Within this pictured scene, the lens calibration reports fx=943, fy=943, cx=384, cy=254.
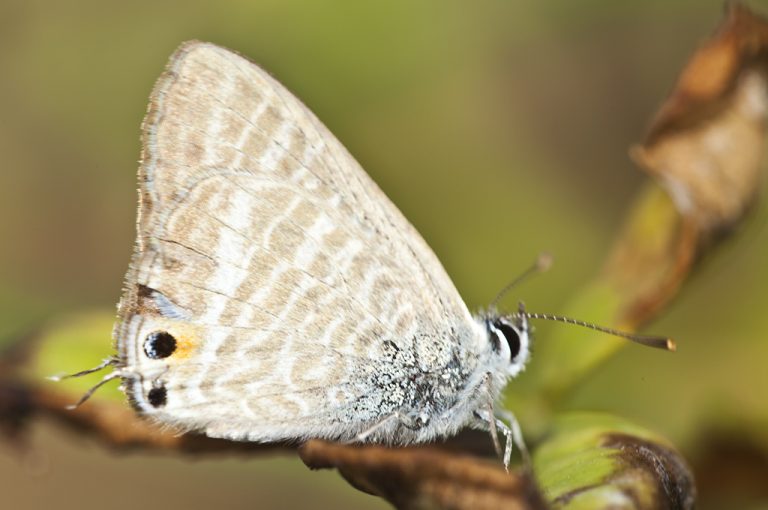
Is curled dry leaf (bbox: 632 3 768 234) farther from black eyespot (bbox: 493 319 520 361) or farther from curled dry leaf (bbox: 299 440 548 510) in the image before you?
curled dry leaf (bbox: 299 440 548 510)

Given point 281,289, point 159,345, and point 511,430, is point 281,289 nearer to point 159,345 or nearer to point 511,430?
point 159,345

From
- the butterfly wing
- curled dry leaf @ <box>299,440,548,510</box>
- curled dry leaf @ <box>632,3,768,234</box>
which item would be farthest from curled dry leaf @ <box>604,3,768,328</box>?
curled dry leaf @ <box>299,440,548,510</box>

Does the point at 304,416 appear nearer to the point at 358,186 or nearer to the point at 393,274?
the point at 393,274

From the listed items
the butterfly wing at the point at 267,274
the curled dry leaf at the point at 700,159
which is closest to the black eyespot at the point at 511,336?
the butterfly wing at the point at 267,274

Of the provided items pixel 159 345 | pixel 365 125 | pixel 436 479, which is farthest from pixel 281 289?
pixel 365 125

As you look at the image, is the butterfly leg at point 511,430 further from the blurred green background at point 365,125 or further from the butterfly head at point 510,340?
the blurred green background at point 365,125
